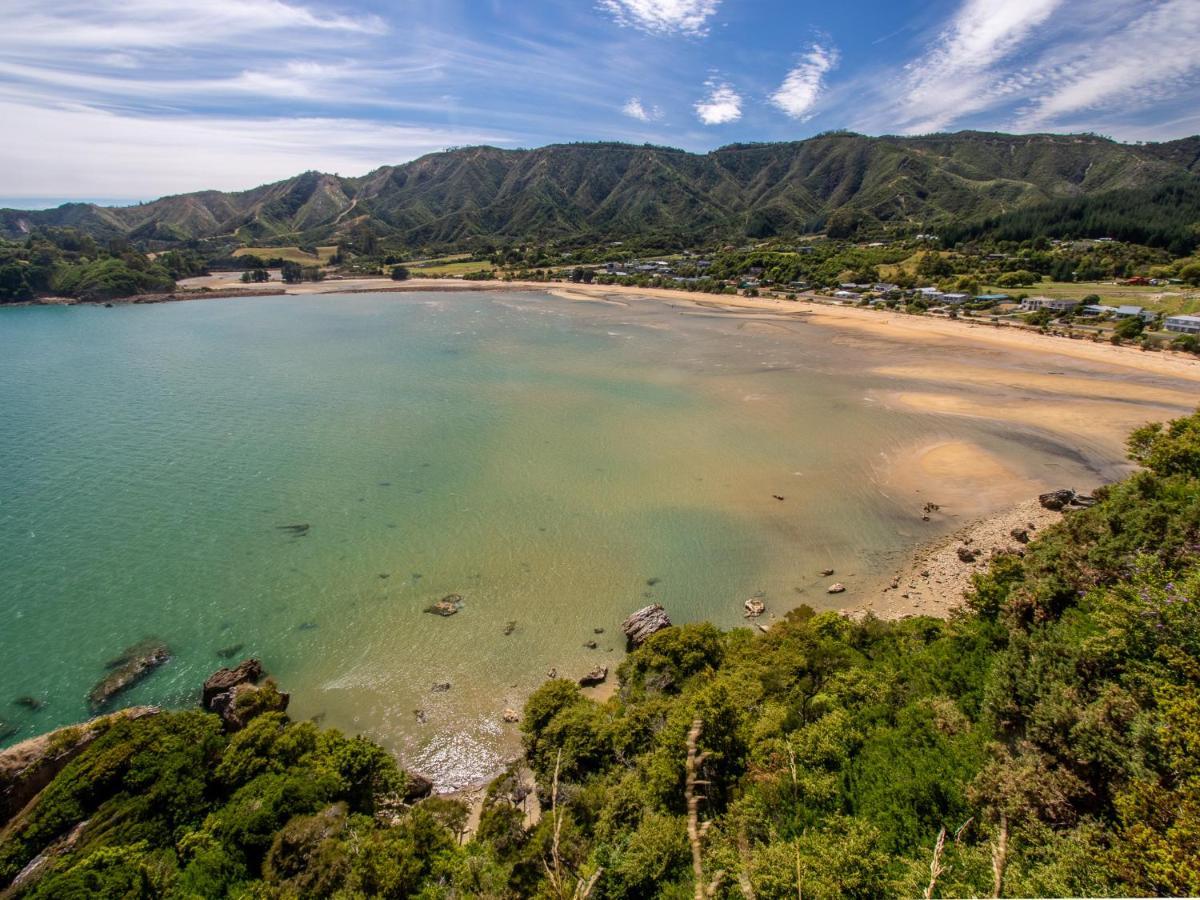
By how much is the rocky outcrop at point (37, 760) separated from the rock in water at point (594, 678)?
11279 millimetres

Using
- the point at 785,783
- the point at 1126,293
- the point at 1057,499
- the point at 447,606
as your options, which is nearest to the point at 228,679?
the point at 447,606

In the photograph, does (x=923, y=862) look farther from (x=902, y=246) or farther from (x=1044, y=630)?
(x=902, y=246)

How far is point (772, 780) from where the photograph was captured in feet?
32.4

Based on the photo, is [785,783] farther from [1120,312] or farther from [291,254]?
[291,254]

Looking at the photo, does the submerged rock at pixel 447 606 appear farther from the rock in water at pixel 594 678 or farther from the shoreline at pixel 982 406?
the shoreline at pixel 982 406

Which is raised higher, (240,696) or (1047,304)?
(1047,304)

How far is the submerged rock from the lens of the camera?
64.5 feet

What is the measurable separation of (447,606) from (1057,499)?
27785 millimetres

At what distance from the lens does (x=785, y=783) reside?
385 inches

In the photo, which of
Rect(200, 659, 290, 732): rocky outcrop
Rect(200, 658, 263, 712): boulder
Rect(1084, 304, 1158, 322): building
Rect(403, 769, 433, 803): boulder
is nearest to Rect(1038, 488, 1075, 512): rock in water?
Answer: Rect(403, 769, 433, 803): boulder

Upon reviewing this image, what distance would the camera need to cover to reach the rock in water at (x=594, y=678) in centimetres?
1661

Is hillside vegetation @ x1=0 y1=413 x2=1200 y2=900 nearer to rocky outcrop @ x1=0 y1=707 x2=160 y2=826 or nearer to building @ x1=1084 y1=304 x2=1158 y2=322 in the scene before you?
rocky outcrop @ x1=0 y1=707 x2=160 y2=826

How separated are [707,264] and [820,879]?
12736cm

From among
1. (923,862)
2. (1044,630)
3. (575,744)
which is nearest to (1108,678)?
(1044,630)
